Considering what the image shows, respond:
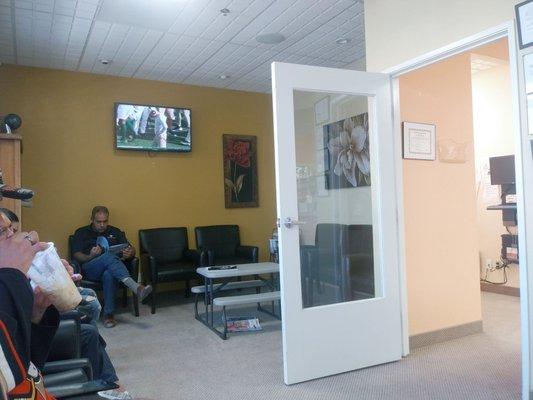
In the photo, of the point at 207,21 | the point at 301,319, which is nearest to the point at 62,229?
the point at 207,21

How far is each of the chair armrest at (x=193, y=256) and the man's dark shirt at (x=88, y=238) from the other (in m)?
0.80

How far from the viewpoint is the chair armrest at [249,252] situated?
4.85m

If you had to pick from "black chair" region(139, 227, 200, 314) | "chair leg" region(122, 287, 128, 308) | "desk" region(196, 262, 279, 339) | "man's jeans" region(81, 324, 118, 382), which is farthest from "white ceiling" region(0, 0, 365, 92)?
"chair leg" region(122, 287, 128, 308)

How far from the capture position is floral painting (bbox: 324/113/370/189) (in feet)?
9.10

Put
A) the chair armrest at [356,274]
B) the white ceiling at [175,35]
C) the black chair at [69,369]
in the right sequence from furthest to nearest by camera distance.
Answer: the white ceiling at [175,35], the chair armrest at [356,274], the black chair at [69,369]

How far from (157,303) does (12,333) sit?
3922mm

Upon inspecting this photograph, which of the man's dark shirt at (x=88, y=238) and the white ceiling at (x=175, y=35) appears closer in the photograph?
the white ceiling at (x=175, y=35)

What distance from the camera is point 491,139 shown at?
4805 millimetres

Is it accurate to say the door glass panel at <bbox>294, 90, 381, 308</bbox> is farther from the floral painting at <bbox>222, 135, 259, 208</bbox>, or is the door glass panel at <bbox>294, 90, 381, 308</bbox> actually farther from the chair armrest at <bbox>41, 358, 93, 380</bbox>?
the floral painting at <bbox>222, 135, 259, 208</bbox>

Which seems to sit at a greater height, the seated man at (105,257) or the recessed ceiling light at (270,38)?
the recessed ceiling light at (270,38)

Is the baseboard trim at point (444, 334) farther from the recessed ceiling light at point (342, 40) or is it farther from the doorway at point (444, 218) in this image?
the recessed ceiling light at point (342, 40)

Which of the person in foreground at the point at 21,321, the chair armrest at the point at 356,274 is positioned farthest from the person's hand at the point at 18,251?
the chair armrest at the point at 356,274

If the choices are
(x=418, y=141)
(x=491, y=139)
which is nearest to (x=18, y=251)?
(x=418, y=141)

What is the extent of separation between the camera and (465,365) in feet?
8.76
